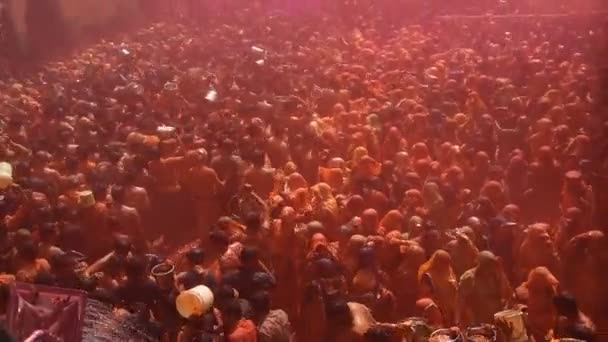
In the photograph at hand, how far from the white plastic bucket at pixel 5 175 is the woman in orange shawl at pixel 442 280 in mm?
3493

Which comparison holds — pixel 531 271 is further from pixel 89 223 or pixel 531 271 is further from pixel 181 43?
pixel 181 43

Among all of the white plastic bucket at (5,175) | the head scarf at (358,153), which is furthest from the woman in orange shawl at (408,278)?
the white plastic bucket at (5,175)

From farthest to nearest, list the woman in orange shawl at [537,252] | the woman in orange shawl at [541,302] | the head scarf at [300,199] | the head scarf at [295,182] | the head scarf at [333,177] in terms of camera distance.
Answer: the head scarf at [333,177] → the head scarf at [295,182] → the head scarf at [300,199] → the woman in orange shawl at [537,252] → the woman in orange shawl at [541,302]

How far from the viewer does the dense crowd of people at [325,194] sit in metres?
4.62

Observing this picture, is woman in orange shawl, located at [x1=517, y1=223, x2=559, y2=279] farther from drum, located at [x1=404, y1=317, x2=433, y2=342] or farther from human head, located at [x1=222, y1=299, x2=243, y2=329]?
human head, located at [x1=222, y1=299, x2=243, y2=329]

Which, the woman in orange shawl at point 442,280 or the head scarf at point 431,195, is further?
the head scarf at point 431,195

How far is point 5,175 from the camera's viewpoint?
20.9 ft

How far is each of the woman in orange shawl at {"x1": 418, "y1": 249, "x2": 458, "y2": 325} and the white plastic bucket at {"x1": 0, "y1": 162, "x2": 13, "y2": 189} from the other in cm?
349

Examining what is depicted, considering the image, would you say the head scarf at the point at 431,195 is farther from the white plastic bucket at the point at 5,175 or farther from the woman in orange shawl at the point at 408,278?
the white plastic bucket at the point at 5,175

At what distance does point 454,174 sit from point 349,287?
6.59 ft

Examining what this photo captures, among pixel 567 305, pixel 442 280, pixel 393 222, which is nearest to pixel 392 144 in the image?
pixel 393 222

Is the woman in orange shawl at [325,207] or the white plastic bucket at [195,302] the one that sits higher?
the white plastic bucket at [195,302]

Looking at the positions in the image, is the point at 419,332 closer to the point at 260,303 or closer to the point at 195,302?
the point at 260,303

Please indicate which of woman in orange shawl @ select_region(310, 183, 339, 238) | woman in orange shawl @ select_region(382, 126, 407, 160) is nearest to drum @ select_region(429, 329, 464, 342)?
woman in orange shawl @ select_region(310, 183, 339, 238)
